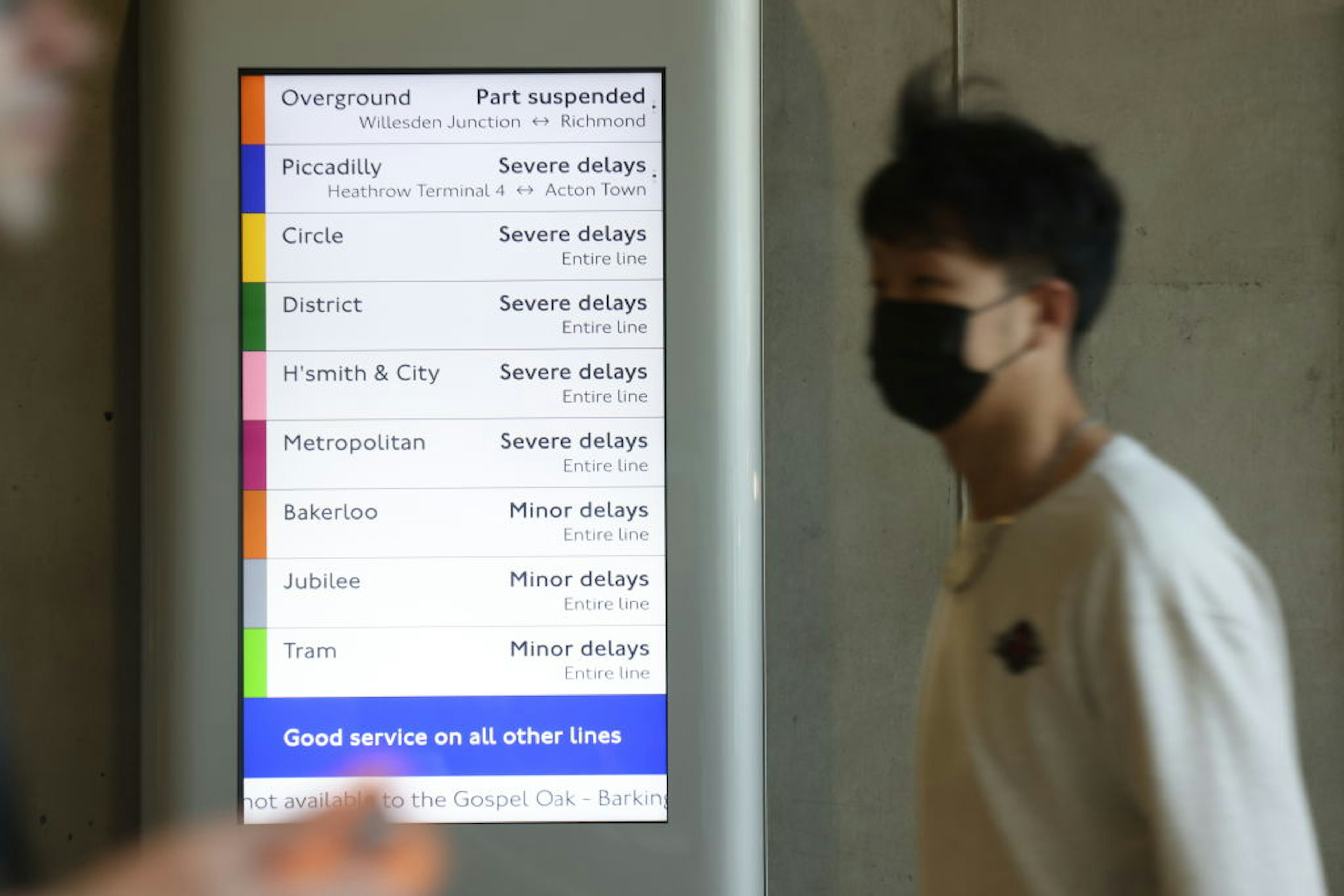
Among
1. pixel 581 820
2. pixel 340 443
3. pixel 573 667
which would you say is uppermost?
pixel 340 443

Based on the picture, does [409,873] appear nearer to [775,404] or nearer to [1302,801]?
[1302,801]

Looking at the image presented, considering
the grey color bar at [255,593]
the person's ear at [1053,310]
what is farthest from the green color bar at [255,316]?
the person's ear at [1053,310]

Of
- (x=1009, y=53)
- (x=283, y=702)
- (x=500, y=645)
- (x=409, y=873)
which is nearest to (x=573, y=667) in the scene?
(x=500, y=645)

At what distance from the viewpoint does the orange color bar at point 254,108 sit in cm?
85

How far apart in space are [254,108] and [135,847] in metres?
0.74

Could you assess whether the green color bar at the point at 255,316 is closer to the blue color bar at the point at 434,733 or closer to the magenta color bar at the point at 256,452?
the magenta color bar at the point at 256,452

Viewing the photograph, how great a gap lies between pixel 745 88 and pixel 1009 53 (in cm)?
21

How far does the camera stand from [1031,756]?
1.88ft

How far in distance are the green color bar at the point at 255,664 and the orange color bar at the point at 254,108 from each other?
0.33 m

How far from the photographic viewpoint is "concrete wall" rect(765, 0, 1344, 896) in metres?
0.95

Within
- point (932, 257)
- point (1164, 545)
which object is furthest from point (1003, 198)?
point (1164, 545)

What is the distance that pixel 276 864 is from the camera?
7.5 inches

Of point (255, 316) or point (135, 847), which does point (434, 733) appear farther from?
point (135, 847)

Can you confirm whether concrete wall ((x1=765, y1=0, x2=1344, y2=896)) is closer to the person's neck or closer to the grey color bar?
the person's neck
